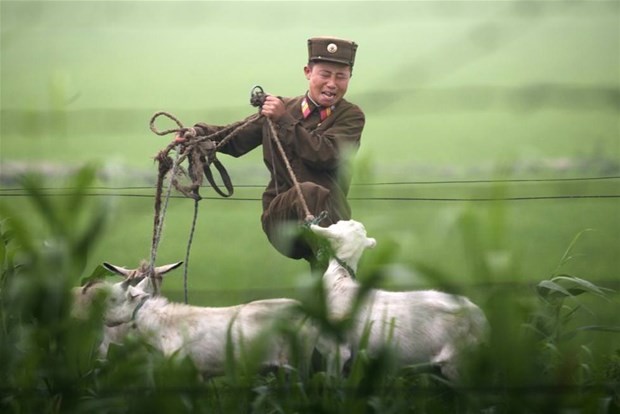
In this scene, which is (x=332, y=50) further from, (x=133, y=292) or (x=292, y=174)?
(x=133, y=292)

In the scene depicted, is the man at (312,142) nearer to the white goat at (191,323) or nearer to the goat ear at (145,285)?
the white goat at (191,323)

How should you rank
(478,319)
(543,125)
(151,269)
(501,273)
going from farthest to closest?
1. (543,125)
2. (151,269)
3. (478,319)
4. (501,273)

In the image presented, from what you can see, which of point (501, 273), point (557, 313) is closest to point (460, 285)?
point (501, 273)

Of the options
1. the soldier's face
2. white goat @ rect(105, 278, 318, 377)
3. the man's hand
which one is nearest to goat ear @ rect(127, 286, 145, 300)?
white goat @ rect(105, 278, 318, 377)

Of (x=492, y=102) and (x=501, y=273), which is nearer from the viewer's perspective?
(x=501, y=273)

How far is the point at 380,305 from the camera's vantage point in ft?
15.0

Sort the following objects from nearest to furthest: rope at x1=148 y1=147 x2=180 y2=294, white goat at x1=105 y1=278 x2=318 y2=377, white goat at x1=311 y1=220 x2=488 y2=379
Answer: white goat at x1=311 y1=220 x2=488 y2=379 → white goat at x1=105 y1=278 x2=318 y2=377 → rope at x1=148 y1=147 x2=180 y2=294

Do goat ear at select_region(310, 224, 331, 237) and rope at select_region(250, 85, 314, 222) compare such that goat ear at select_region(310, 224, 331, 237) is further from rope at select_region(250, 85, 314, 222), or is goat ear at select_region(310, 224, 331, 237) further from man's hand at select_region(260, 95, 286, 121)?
man's hand at select_region(260, 95, 286, 121)

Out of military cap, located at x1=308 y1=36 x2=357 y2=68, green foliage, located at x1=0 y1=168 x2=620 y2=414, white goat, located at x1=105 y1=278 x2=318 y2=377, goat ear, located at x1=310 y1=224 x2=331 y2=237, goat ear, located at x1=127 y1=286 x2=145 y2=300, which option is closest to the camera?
green foliage, located at x1=0 y1=168 x2=620 y2=414

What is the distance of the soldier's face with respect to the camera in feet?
17.2

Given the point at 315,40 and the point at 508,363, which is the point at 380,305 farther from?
the point at 508,363

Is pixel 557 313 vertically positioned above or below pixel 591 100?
below

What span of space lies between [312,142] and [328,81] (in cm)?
30

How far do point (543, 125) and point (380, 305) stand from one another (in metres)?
12.2
